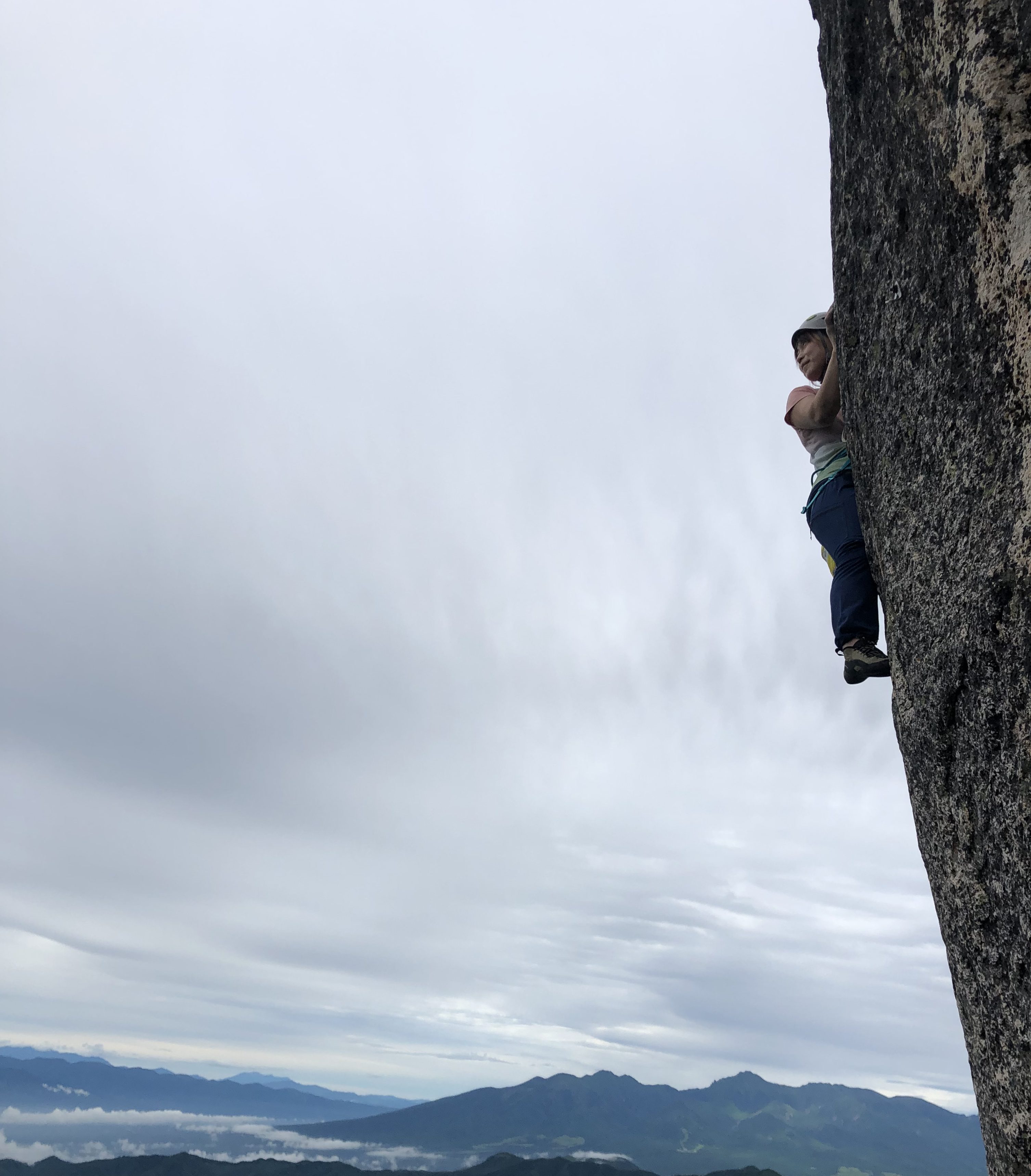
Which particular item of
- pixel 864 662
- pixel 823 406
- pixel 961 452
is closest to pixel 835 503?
pixel 823 406

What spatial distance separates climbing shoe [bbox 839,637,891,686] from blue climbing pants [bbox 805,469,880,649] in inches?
3.0

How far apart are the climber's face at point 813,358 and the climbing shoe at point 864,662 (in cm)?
252

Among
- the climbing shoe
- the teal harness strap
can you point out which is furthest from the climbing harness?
the climbing shoe

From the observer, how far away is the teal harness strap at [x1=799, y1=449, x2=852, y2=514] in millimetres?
7188

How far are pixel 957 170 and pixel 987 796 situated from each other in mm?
3753

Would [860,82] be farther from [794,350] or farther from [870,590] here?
[870,590]

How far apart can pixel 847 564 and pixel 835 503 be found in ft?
1.93

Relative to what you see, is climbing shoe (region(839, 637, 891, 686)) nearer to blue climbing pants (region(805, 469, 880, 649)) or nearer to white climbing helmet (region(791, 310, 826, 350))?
blue climbing pants (region(805, 469, 880, 649))

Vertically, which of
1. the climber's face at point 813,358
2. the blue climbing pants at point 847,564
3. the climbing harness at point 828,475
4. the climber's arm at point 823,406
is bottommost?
the blue climbing pants at point 847,564

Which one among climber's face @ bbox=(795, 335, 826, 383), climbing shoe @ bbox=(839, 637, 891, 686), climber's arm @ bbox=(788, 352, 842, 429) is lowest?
climbing shoe @ bbox=(839, 637, 891, 686)

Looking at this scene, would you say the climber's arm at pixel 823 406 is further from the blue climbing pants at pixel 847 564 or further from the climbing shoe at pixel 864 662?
the climbing shoe at pixel 864 662

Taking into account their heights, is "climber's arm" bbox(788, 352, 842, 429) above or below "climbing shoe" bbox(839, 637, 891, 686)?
above

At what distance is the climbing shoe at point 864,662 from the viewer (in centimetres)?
652

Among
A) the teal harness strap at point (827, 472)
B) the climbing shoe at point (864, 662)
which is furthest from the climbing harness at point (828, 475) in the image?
the climbing shoe at point (864, 662)
